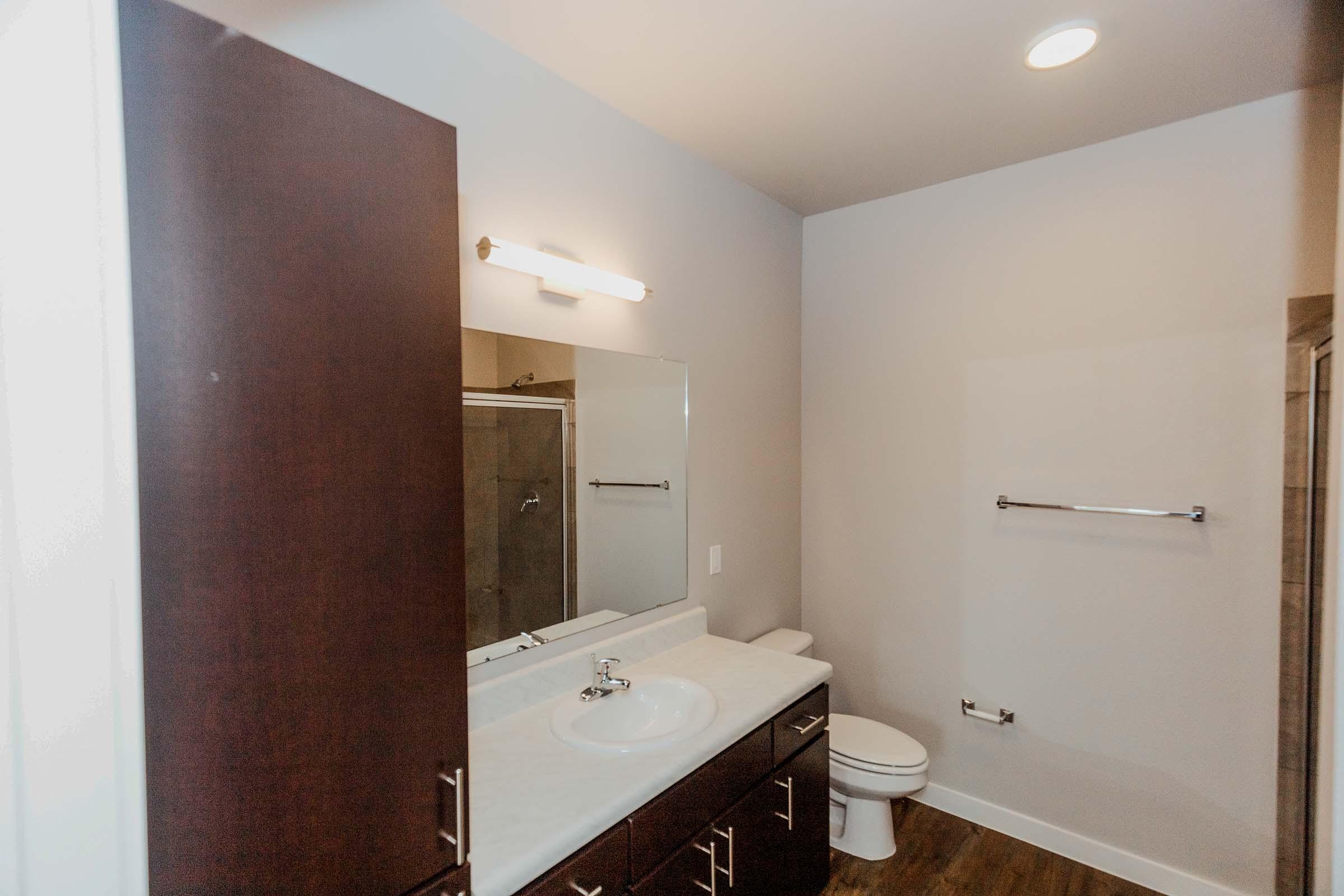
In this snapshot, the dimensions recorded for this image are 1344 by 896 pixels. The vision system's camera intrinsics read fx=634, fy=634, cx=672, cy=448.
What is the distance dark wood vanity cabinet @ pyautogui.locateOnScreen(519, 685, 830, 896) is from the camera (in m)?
1.25

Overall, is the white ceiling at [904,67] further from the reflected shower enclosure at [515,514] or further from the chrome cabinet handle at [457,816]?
the chrome cabinet handle at [457,816]

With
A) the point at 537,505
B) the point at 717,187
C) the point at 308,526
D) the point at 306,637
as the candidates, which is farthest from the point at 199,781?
the point at 717,187

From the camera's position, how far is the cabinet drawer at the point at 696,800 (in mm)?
1282

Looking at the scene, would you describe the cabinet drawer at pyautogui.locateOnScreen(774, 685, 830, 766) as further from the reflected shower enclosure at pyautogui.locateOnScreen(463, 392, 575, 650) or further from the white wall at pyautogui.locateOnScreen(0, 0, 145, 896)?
the white wall at pyautogui.locateOnScreen(0, 0, 145, 896)

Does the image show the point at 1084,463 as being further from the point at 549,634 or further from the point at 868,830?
the point at 549,634

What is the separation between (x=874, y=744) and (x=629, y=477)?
1.32m

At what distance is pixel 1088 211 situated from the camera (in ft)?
7.13

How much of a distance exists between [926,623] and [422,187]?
7.89 feet

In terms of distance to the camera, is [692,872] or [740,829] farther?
[740,829]

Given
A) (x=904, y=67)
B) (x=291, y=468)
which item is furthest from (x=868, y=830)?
(x=904, y=67)

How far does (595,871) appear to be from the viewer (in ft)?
3.84

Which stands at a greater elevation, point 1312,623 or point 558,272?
point 558,272

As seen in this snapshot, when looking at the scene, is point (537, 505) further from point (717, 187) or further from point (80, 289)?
point (717, 187)

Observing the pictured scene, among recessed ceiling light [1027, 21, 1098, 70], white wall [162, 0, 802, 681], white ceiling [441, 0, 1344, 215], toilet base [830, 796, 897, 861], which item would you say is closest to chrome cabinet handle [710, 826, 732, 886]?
white wall [162, 0, 802, 681]
